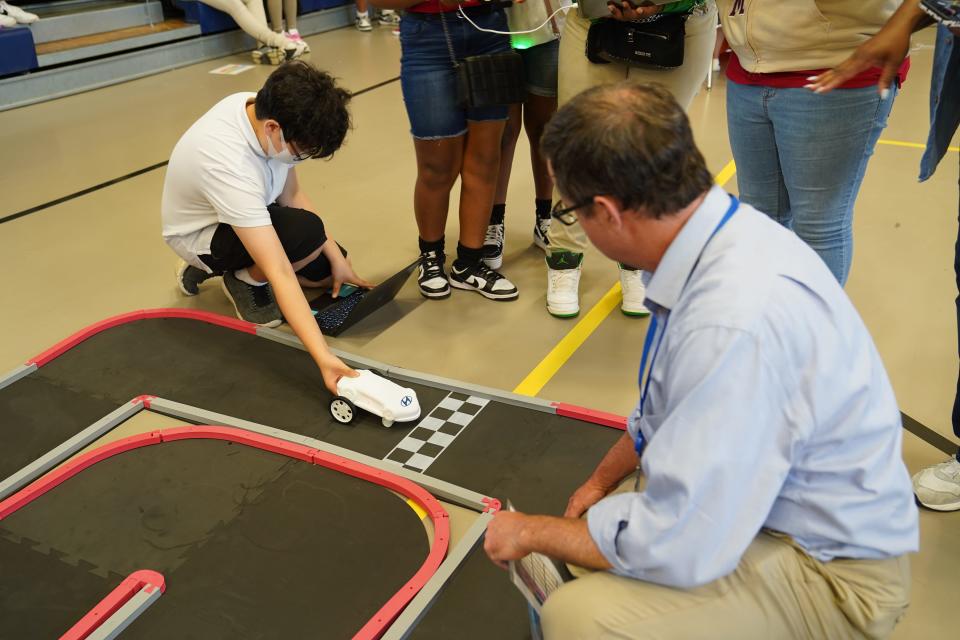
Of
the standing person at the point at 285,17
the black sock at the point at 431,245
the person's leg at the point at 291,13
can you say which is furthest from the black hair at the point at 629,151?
the person's leg at the point at 291,13

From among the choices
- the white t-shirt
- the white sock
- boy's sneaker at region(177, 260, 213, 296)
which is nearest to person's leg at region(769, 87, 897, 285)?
the white t-shirt

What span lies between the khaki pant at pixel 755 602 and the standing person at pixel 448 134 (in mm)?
1933

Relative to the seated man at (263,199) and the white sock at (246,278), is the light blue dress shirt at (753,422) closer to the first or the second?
the seated man at (263,199)

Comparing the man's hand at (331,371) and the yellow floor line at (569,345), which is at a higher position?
the man's hand at (331,371)

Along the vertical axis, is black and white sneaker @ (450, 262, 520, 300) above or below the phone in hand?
below

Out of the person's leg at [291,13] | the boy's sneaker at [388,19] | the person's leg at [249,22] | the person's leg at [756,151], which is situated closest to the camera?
the person's leg at [756,151]

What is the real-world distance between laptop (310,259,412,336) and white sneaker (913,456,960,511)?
1744mm

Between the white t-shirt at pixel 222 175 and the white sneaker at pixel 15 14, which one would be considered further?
the white sneaker at pixel 15 14

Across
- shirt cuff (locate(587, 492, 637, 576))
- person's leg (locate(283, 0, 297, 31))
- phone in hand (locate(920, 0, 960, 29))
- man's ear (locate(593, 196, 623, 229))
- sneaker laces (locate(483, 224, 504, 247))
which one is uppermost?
phone in hand (locate(920, 0, 960, 29))

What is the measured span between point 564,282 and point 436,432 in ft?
2.88

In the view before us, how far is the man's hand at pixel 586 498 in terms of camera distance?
160cm

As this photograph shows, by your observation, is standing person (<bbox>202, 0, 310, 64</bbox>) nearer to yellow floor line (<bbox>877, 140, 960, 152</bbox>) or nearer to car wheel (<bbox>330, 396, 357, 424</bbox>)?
yellow floor line (<bbox>877, 140, 960, 152</bbox>)

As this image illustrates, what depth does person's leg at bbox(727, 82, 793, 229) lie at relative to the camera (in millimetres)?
2178

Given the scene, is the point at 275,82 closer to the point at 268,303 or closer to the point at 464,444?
the point at 268,303
